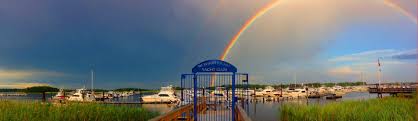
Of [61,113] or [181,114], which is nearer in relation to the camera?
[61,113]

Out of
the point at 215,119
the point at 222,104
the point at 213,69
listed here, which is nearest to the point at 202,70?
the point at 213,69

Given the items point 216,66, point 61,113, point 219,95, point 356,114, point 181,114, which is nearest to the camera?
point 216,66

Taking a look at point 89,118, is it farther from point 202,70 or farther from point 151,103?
point 151,103

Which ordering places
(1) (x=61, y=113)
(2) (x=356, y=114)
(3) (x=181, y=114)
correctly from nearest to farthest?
(1) (x=61, y=113) < (3) (x=181, y=114) < (2) (x=356, y=114)

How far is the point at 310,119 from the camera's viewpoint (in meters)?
20.8

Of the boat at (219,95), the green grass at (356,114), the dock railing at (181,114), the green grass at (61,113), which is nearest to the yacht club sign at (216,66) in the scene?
Answer: the dock railing at (181,114)

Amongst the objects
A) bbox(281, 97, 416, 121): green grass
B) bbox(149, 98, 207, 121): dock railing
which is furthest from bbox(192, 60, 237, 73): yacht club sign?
bbox(281, 97, 416, 121): green grass

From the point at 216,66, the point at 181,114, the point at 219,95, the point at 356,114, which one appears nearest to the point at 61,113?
the point at 181,114

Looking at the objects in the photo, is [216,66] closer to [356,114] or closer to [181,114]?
[181,114]

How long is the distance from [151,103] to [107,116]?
172 ft

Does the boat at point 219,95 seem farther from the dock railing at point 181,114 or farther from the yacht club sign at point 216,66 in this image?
the yacht club sign at point 216,66

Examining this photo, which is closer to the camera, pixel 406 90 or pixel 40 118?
pixel 40 118

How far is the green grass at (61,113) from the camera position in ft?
43.5

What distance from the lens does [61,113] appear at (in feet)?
51.7
